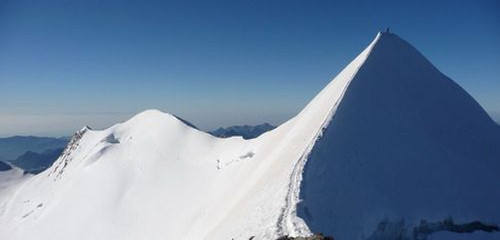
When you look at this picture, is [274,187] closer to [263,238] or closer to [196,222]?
[263,238]

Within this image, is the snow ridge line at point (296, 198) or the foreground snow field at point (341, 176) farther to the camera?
the foreground snow field at point (341, 176)

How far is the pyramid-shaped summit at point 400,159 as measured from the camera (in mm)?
37656

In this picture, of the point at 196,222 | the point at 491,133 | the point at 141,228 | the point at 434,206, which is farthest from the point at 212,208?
the point at 491,133

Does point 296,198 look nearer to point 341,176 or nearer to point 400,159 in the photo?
point 341,176

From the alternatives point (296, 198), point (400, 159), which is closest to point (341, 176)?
point (296, 198)

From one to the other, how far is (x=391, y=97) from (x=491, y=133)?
12.2 metres

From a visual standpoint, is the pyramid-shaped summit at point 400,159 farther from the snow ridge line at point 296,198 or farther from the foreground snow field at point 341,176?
the snow ridge line at point 296,198

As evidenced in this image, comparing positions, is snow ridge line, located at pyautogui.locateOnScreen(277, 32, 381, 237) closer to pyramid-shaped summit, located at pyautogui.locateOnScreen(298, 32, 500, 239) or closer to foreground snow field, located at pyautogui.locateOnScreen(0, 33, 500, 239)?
foreground snow field, located at pyautogui.locateOnScreen(0, 33, 500, 239)

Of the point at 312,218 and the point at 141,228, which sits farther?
the point at 141,228

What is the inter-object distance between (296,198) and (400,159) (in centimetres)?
1473

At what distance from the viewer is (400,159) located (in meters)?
44.6

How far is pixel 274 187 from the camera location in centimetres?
4034

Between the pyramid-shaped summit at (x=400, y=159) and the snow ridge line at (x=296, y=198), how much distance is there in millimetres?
485

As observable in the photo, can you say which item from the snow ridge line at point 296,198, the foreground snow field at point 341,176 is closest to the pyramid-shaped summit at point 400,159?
the foreground snow field at point 341,176
